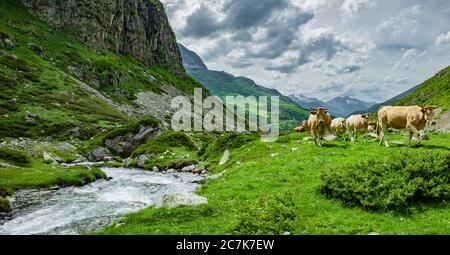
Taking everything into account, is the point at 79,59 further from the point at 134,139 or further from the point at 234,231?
the point at 234,231

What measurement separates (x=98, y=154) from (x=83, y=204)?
4264 cm

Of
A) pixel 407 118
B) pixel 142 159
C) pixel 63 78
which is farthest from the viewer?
pixel 63 78

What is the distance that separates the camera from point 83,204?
27.3 meters

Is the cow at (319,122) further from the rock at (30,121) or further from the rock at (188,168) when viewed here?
the rock at (30,121)

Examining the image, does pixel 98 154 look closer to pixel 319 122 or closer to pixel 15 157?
pixel 15 157

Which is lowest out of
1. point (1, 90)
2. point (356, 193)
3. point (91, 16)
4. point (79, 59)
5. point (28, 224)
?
point (28, 224)

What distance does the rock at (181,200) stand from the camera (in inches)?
824

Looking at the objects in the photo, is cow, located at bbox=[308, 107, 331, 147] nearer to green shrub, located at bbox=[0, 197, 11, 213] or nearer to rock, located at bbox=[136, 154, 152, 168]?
Result: green shrub, located at bbox=[0, 197, 11, 213]

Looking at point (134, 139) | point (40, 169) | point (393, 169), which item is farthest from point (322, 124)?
point (134, 139)

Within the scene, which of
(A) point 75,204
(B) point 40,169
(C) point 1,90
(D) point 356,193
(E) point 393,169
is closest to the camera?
(D) point 356,193

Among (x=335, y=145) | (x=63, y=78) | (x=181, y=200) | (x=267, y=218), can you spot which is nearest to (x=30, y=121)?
(x=63, y=78)

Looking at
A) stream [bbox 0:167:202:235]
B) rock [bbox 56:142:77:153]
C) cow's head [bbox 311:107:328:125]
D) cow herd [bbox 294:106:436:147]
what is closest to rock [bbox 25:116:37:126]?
rock [bbox 56:142:77:153]

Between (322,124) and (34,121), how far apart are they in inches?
2816
